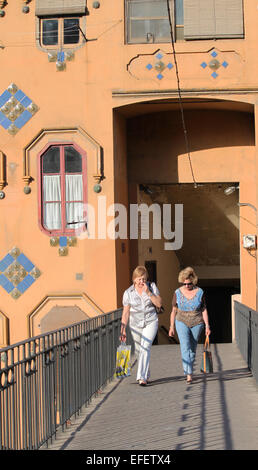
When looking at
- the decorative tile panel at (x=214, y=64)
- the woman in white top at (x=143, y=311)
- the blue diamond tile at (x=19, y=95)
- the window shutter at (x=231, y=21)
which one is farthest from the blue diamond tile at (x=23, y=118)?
the woman in white top at (x=143, y=311)

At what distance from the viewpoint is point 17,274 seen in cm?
2077

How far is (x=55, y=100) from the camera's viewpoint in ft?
68.3

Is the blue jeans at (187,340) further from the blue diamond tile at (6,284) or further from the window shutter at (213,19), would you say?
the window shutter at (213,19)

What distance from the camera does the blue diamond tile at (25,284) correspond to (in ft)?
68.2

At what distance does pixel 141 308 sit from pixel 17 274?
847cm

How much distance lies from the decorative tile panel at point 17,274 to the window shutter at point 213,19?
696cm

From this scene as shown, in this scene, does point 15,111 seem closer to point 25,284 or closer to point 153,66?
point 153,66

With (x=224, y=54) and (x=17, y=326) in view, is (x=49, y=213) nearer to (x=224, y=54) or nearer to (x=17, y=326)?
(x=17, y=326)

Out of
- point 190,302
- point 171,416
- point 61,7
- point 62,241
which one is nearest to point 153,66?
point 61,7

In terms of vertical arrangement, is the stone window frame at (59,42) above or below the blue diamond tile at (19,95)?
above

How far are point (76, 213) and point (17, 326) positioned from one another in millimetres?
3198

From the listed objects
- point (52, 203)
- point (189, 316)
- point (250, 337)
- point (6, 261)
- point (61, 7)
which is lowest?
point (250, 337)

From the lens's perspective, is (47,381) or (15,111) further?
(15,111)

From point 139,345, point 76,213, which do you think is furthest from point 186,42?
point 139,345
